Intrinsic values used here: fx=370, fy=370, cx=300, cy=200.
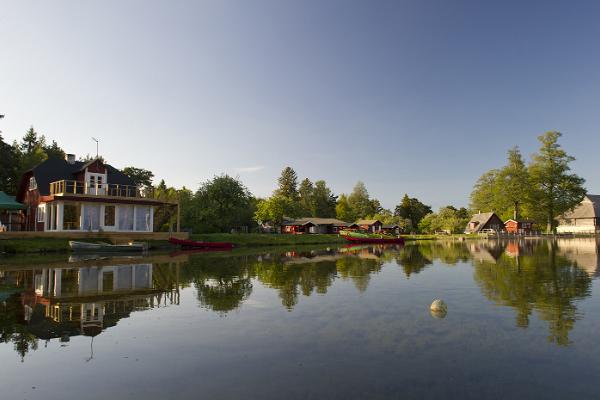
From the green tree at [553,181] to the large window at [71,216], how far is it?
9040cm

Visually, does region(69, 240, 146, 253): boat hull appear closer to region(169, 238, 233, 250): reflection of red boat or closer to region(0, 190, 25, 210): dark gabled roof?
region(169, 238, 233, 250): reflection of red boat

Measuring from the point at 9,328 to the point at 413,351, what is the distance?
10.4 metres

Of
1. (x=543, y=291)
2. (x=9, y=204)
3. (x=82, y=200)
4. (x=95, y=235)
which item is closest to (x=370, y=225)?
(x=95, y=235)

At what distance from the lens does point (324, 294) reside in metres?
15.2

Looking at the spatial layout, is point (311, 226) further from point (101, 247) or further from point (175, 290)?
point (175, 290)

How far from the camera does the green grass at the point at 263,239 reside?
5206cm

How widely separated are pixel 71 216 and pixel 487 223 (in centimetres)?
9395

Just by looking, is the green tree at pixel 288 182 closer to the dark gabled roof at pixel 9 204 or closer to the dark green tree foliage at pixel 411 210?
the dark green tree foliage at pixel 411 210

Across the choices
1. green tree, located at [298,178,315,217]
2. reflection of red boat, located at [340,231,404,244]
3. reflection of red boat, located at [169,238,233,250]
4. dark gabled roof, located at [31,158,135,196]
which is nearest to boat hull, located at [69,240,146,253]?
reflection of red boat, located at [169,238,233,250]

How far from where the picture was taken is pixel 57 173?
42219 mm

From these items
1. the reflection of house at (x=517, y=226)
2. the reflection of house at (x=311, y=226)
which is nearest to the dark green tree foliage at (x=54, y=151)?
the reflection of house at (x=311, y=226)

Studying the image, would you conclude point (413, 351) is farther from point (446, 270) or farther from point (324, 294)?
point (446, 270)

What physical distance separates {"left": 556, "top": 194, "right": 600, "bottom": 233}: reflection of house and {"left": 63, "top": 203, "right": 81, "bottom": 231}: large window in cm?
10444

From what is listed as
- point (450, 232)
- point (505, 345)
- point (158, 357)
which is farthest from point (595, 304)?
point (450, 232)
